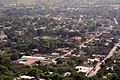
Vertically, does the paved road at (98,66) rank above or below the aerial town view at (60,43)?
below

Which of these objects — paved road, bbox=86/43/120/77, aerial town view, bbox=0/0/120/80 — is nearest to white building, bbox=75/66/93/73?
aerial town view, bbox=0/0/120/80

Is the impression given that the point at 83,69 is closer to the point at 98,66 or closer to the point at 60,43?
the point at 98,66

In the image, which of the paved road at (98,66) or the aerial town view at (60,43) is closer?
the aerial town view at (60,43)

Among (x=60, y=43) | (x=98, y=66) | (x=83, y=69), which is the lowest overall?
(x=98, y=66)

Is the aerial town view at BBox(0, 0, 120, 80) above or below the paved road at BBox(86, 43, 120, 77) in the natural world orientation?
above

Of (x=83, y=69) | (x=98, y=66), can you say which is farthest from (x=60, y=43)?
(x=83, y=69)

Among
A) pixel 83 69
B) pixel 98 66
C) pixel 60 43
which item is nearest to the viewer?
pixel 83 69

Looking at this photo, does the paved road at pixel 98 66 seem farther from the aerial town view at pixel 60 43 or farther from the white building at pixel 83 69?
the white building at pixel 83 69

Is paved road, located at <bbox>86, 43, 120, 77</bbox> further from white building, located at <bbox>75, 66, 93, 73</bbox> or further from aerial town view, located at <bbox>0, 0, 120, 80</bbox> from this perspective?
white building, located at <bbox>75, 66, 93, 73</bbox>

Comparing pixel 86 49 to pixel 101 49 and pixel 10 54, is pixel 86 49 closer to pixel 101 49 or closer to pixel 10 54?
pixel 101 49

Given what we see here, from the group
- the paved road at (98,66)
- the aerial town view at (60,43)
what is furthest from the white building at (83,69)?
the paved road at (98,66)
